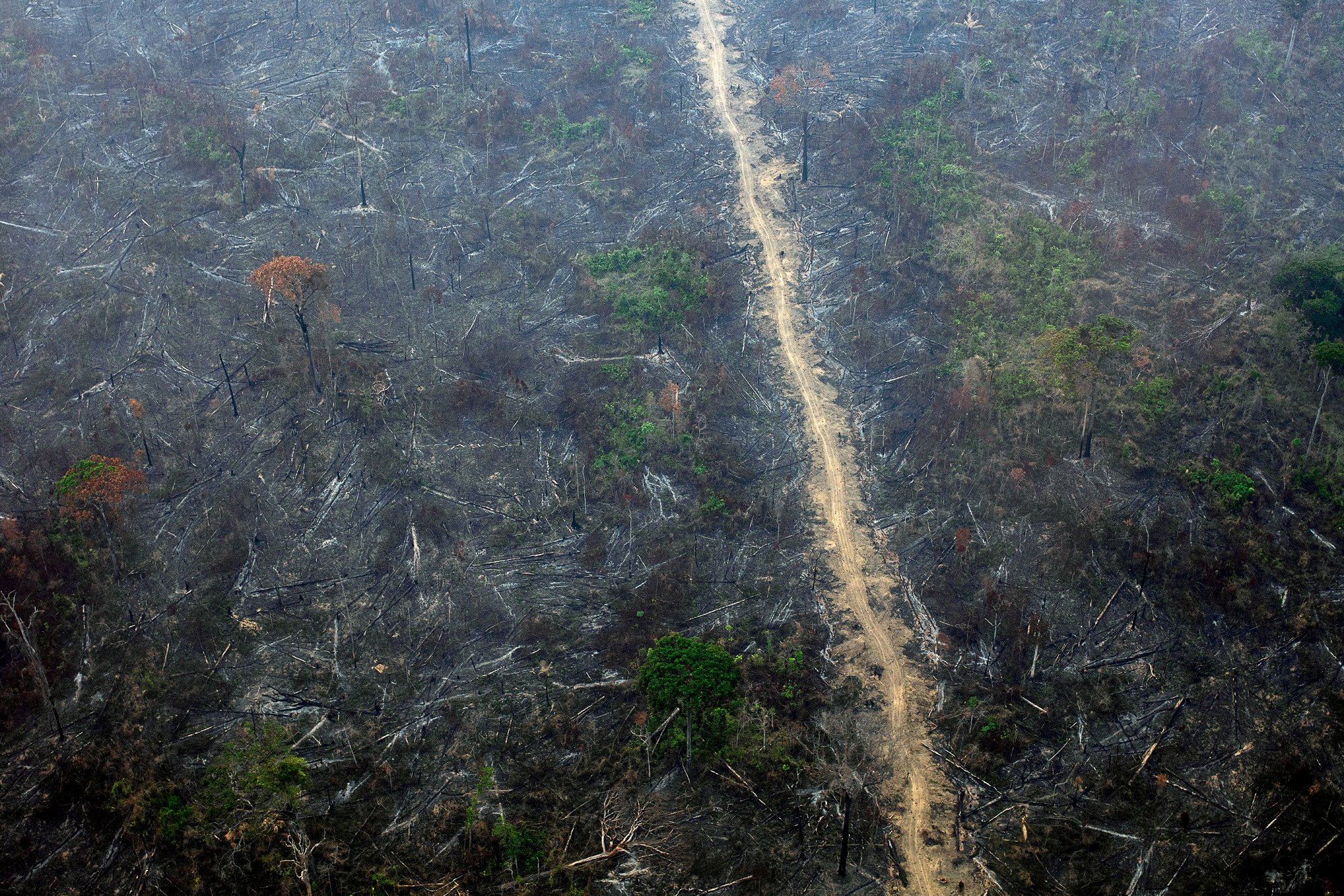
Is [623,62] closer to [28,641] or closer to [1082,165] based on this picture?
[1082,165]

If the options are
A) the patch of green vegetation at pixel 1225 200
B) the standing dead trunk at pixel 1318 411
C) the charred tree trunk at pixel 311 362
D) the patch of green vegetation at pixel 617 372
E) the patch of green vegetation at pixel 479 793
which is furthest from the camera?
the patch of green vegetation at pixel 1225 200

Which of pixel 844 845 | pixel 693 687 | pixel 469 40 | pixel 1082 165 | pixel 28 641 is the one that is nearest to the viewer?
pixel 844 845

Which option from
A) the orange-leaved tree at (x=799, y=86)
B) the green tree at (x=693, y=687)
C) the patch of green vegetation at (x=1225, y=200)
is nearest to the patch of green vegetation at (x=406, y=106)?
the orange-leaved tree at (x=799, y=86)

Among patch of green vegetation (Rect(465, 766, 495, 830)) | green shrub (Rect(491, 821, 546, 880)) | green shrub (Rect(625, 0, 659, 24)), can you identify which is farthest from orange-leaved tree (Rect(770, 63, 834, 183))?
green shrub (Rect(491, 821, 546, 880))

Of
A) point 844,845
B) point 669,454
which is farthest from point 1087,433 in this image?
point 844,845

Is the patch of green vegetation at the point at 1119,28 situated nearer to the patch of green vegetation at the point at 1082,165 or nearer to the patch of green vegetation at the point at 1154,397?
the patch of green vegetation at the point at 1082,165

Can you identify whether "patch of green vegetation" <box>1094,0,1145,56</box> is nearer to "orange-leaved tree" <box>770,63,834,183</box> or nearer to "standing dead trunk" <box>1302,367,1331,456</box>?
"orange-leaved tree" <box>770,63,834,183</box>
